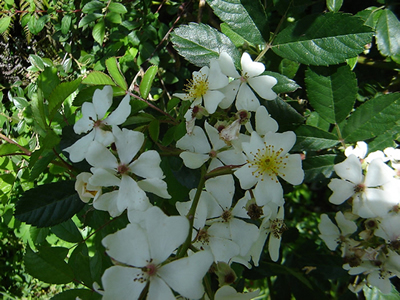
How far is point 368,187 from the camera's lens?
2.90ft

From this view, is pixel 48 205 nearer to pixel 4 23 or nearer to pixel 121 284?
pixel 121 284

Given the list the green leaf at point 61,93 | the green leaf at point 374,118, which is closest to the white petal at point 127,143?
the green leaf at point 61,93

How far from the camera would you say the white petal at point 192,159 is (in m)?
0.79

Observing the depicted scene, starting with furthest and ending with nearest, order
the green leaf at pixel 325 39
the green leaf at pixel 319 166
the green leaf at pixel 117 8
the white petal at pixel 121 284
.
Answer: the green leaf at pixel 117 8, the green leaf at pixel 319 166, the green leaf at pixel 325 39, the white petal at pixel 121 284

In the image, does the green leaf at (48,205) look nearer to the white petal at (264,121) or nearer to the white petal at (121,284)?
the white petal at (121,284)

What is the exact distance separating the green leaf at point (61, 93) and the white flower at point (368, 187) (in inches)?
30.9

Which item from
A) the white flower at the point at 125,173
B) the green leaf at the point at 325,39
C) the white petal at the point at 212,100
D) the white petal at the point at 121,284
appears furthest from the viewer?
the green leaf at the point at 325,39

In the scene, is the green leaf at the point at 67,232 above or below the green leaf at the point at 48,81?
below

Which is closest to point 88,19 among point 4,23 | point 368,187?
point 4,23

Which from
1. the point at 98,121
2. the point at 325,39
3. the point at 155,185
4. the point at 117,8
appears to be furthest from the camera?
the point at 117,8

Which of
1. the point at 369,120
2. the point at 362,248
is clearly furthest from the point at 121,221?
the point at 369,120

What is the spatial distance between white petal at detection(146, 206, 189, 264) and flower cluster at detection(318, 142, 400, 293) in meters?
0.51

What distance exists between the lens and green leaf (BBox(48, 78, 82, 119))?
0.85 m

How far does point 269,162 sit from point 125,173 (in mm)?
358
